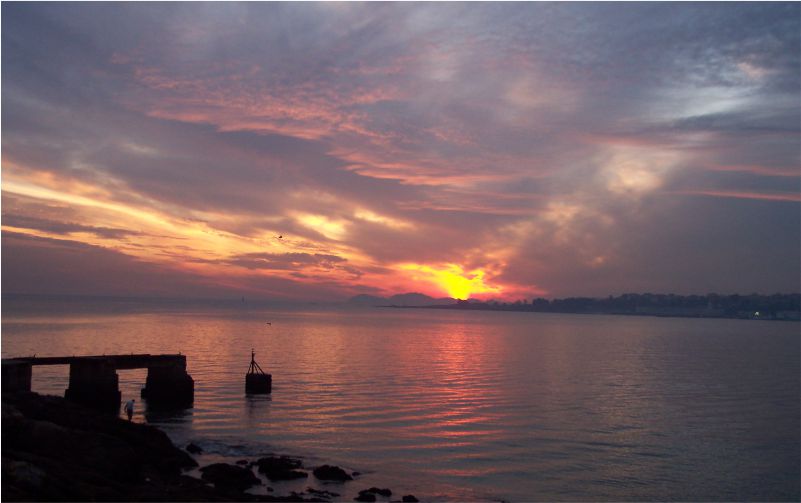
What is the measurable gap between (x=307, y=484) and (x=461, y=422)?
748 inches

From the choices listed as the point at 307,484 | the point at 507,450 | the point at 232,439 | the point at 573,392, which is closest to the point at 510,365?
the point at 573,392

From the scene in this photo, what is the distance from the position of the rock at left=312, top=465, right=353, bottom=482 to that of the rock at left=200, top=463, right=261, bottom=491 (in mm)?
3125

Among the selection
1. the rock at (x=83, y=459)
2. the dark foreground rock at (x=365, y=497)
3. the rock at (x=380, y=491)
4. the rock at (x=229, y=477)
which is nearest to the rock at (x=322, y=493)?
the dark foreground rock at (x=365, y=497)

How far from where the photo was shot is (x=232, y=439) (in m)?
38.7

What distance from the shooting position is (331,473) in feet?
101

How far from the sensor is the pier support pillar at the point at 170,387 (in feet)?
158

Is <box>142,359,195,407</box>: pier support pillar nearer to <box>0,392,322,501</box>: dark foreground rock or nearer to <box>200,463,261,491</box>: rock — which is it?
<box>0,392,322,501</box>: dark foreground rock

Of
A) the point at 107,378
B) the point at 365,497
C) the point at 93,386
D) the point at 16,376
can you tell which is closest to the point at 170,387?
the point at 107,378

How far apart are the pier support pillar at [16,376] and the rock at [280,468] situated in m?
16.3

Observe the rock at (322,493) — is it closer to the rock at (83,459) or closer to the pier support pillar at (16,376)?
the rock at (83,459)

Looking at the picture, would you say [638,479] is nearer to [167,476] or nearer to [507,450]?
[507,450]

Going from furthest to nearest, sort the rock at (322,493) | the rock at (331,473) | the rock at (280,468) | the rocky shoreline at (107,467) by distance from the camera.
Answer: the rock at (331,473) → the rock at (280,468) → the rock at (322,493) → the rocky shoreline at (107,467)

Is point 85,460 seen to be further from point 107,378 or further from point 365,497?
point 107,378

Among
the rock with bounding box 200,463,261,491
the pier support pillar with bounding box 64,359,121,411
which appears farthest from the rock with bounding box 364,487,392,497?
the pier support pillar with bounding box 64,359,121,411
